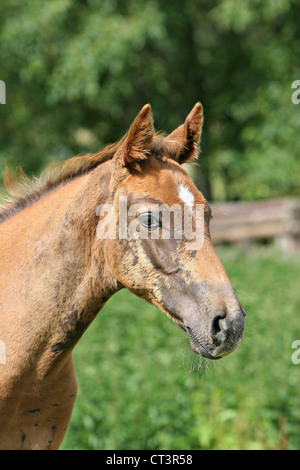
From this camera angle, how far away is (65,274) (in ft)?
9.93

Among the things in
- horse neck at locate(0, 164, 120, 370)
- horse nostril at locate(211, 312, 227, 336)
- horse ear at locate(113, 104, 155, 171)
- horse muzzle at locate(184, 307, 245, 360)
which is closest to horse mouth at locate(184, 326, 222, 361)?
horse muzzle at locate(184, 307, 245, 360)

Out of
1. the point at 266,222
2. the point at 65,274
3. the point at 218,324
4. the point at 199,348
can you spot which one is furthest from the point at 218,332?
the point at 266,222

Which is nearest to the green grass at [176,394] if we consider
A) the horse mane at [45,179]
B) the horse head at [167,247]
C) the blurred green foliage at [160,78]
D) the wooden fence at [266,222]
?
the horse mane at [45,179]

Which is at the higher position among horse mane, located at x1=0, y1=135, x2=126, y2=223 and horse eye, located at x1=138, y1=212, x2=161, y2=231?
horse mane, located at x1=0, y1=135, x2=126, y2=223

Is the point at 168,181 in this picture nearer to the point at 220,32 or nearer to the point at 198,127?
the point at 198,127

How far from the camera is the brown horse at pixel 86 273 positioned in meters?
2.82

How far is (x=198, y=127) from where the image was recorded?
10.6 ft

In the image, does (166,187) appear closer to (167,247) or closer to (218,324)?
(167,247)

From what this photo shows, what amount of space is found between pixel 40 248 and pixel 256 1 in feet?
49.6

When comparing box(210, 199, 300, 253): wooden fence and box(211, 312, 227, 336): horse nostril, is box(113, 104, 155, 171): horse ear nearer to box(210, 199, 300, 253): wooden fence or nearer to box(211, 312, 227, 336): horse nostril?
box(211, 312, 227, 336): horse nostril

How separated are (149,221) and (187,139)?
1.98ft

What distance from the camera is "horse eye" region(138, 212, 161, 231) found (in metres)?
2.86

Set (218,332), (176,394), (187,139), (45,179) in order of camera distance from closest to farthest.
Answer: (218,332) < (187,139) < (45,179) < (176,394)

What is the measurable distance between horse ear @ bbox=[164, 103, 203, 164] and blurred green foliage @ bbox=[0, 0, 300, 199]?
13785 millimetres
